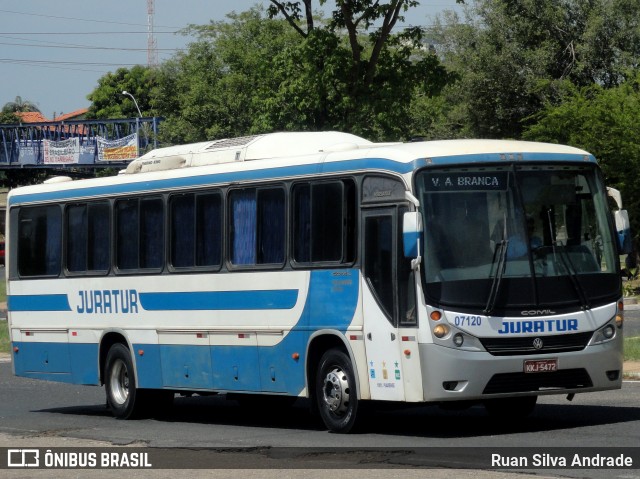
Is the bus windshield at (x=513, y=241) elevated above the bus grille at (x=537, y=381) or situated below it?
above

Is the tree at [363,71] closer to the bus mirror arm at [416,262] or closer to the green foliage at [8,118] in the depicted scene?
the bus mirror arm at [416,262]

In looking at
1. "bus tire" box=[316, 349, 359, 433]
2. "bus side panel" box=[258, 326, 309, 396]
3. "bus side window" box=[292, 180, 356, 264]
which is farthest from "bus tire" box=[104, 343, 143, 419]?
"bus tire" box=[316, 349, 359, 433]

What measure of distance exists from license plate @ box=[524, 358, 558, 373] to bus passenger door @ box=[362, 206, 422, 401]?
1.05 m

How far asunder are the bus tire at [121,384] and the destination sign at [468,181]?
237 inches

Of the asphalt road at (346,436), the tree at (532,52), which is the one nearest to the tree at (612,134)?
the tree at (532,52)

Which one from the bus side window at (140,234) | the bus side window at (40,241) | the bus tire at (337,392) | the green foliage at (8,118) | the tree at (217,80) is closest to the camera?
the bus tire at (337,392)

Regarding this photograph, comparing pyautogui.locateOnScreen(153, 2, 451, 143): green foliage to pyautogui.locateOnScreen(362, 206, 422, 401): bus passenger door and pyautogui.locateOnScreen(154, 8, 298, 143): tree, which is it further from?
pyautogui.locateOnScreen(154, 8, 298, 143): tree

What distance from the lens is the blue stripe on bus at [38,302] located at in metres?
18.8

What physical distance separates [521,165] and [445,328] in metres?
1.95

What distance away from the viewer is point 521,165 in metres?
13.5

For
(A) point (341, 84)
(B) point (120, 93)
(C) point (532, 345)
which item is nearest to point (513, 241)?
(C) point (532, 345)

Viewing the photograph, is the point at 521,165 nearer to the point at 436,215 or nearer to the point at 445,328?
the point at 436,215

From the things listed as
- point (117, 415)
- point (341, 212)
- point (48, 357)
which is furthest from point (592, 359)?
point (48, 357)

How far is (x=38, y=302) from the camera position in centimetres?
1927
